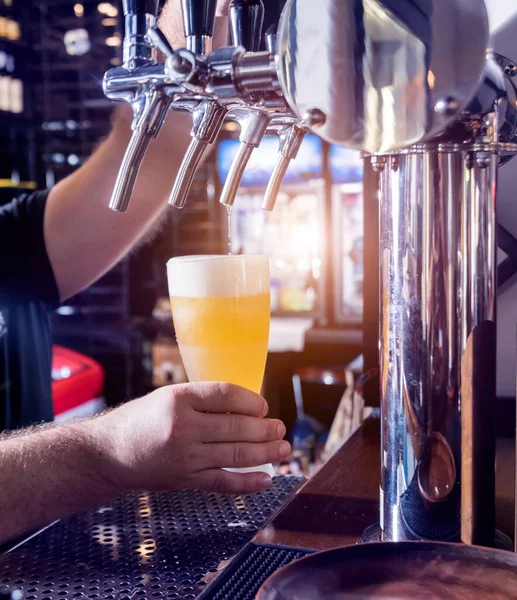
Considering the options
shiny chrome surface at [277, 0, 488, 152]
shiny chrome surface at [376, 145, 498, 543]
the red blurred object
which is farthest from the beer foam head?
the red blurred object

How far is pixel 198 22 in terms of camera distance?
0.68m

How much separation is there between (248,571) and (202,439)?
15 centimetres

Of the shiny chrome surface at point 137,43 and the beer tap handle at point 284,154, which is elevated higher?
the shiny chrome surface at point 137,43

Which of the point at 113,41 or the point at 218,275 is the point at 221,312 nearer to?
the point at 218,275

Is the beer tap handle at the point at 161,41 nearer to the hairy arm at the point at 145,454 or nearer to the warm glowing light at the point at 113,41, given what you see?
the hairy arm at the point at 145,454

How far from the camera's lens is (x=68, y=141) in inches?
242

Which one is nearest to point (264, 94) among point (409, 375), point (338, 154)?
point (409, 375)

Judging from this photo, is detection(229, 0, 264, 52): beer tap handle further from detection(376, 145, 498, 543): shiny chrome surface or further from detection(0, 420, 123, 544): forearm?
detection(0, 420, 123, 544): forearm

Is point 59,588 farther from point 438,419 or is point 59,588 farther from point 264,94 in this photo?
point 264,94

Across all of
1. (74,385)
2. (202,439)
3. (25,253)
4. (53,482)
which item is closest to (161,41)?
(202,439)

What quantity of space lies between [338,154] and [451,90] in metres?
4.79

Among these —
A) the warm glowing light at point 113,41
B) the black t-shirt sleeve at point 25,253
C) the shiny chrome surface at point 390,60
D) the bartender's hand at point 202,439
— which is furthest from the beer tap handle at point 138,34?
the warm glowing light at point 113,41

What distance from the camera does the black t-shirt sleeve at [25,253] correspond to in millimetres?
1709

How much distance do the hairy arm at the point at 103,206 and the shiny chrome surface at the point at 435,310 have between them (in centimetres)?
89
